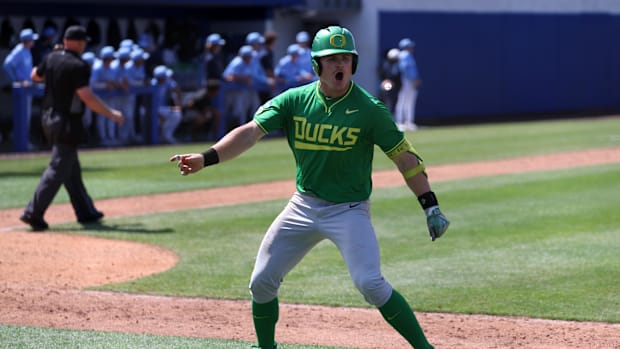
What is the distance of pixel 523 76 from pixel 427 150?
599 inches

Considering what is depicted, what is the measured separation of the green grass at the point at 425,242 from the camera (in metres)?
8.18

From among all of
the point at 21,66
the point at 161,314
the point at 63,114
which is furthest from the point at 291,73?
the point at 161,314

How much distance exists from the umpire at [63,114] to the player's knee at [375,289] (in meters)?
5.96

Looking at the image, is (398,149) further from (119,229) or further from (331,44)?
(119,229)

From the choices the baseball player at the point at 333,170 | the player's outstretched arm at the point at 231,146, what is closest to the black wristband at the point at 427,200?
the baseball player at the point at 333,170

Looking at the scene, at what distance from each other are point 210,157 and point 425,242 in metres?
4.96

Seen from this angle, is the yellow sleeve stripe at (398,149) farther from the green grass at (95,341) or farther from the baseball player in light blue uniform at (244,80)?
the baseball player in light blue uniform at (244,80)

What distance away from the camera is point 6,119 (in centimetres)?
2414

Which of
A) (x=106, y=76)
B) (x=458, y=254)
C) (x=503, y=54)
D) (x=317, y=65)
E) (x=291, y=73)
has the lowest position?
(x=503, y=54)

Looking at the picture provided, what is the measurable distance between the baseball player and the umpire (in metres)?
5.43

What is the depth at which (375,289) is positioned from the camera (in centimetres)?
581

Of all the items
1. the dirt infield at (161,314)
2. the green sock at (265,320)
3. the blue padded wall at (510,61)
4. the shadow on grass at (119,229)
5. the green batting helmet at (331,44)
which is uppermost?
the green batting helmet at (331,44)

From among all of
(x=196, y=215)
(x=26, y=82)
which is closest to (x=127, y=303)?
(x=196, y=215)

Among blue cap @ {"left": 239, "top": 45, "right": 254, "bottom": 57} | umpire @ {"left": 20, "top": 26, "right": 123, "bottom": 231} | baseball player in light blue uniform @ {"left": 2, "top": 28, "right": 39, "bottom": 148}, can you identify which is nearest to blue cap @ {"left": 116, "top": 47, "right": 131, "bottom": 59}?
baseball player in light blue uniform @ {"left": 2, "top": 28, "right": 39, "bottom": 148}
